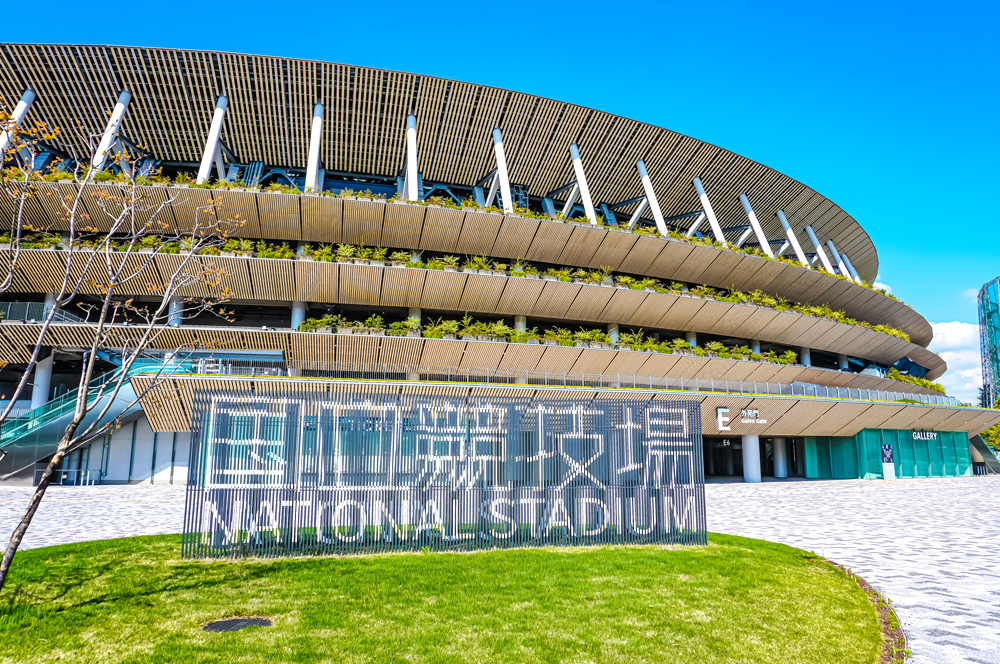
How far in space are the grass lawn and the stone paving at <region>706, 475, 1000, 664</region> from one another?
73cm

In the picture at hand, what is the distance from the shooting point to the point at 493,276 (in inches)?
1284

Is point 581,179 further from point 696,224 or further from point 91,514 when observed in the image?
point 91,514

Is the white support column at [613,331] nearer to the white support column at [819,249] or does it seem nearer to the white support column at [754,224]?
the white support column at [754,224]

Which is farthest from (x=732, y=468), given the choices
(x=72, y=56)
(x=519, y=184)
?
(x=72, y=56)

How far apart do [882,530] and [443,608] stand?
1240cm

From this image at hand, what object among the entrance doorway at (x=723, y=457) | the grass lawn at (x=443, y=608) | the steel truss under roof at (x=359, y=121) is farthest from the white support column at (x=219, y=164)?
the entrance doorway at (x=723, y=457)

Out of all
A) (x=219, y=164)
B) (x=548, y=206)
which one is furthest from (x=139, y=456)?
(x=548, y=206)

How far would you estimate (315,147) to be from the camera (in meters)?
34.8

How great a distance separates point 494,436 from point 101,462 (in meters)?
27.4

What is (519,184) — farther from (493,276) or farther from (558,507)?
(558,507)

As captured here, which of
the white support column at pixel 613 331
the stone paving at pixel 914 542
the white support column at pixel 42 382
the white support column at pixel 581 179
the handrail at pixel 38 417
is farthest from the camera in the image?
the white support column at pixel 581 179

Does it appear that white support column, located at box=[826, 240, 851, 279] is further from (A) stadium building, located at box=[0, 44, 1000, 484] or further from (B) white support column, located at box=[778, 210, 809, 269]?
(A) stadium building, located at box=[0, 44, 1000, 484]

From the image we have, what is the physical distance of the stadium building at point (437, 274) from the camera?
30.8 metres

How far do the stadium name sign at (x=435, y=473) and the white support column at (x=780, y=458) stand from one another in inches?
1225
